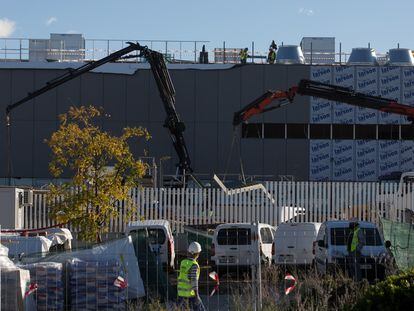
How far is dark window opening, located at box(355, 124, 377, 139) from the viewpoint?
5219 cm

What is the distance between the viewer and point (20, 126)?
51.5 metres

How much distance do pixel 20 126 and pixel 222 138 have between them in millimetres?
11506

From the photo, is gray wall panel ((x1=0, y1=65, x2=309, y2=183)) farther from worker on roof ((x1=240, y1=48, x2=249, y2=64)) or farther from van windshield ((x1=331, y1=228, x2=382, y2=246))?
Answer: van windshield ((x1=331, y1=228, x2=382, y2=246))

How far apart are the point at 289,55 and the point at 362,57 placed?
425 cm

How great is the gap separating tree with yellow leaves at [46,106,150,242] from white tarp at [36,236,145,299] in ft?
34.6

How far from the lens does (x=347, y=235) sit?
23.8 metres

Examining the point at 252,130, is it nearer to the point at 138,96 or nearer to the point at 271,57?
the point at 271,57

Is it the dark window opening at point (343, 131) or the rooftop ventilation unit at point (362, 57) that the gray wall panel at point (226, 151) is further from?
the rooftop ventilation unit at point (362, 57)

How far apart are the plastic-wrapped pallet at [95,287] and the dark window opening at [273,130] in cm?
3646

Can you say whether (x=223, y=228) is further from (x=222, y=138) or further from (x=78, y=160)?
(x=222, y=138)

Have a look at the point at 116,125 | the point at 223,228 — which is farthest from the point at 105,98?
the point at 223,228

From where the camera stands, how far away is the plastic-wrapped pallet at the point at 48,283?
51.2 feet

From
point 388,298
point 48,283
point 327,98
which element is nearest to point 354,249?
point 48,283

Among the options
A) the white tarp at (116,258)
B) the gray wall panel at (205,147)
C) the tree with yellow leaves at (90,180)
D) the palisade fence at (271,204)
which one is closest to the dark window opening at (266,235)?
the tree with yellow leaves at (90,180)
